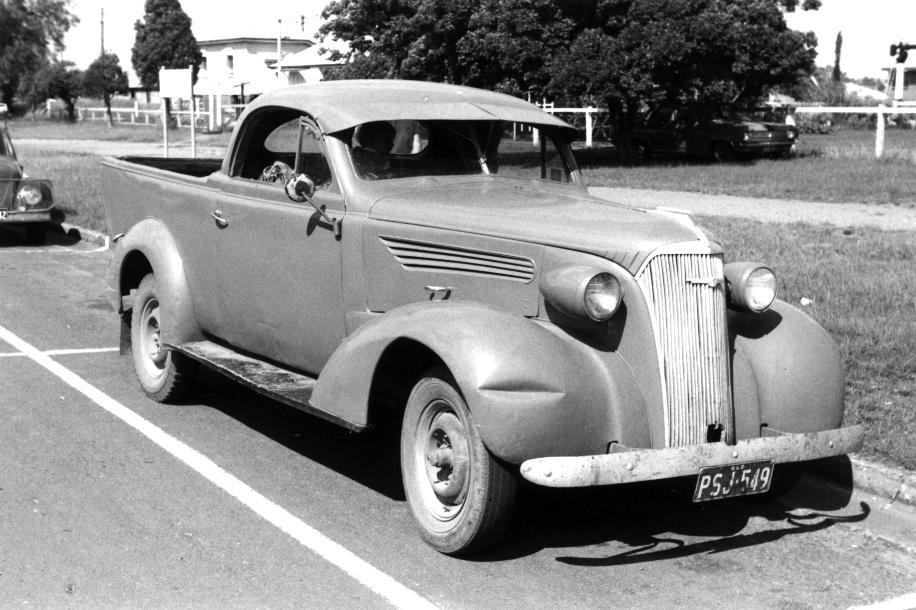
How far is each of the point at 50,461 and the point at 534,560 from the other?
2721 mm

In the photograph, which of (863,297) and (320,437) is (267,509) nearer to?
(320,437)

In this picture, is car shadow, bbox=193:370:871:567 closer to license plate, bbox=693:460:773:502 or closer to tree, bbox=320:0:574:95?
license plate, bbox=693:460:773:502

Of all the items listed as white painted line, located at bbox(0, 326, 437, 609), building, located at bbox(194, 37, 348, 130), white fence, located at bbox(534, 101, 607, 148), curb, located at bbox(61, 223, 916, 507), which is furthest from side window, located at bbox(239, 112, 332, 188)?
building, located at bbox(194, 37, 348, 130)

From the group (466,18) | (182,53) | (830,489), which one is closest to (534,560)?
(830,489)

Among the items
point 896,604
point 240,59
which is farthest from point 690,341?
point 240,59

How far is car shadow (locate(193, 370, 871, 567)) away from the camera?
16.8 ft

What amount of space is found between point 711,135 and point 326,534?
25.2 metres

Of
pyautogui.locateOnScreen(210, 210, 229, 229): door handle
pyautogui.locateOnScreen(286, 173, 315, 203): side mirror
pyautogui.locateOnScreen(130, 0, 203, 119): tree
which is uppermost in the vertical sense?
pyautogui.locateOnScreen(130, 0, 203, 119): tree

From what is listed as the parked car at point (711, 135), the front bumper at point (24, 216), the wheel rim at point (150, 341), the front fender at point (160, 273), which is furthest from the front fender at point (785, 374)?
the parked car at point (711, 135)

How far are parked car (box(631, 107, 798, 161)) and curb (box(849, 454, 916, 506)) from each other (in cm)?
2248

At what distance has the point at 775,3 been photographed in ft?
87.2

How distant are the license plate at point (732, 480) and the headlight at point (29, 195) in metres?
12.5

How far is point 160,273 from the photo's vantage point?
712cm

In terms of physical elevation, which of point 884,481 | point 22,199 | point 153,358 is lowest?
point 884,481
